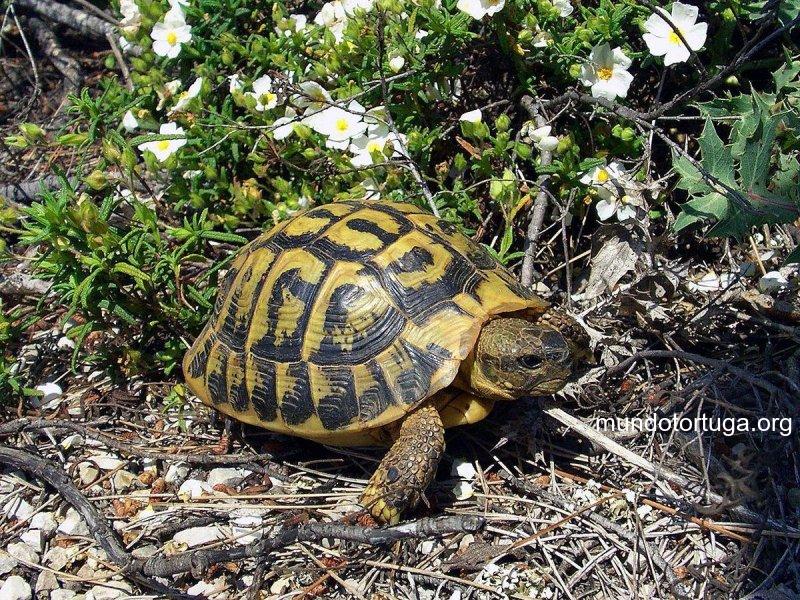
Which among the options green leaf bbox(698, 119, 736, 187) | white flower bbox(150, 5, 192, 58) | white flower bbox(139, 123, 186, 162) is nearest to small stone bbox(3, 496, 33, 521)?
white flower bbox(139, 123, 186, 162)

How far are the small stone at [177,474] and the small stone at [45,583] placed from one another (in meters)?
0.57

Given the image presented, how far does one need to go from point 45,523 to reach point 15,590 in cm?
32

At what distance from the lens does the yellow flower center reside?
11.6ft

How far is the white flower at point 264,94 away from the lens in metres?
3.93

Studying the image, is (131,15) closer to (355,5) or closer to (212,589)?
(355,5)

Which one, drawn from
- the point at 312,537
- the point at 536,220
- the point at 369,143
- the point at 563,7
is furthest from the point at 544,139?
the point at 312,537

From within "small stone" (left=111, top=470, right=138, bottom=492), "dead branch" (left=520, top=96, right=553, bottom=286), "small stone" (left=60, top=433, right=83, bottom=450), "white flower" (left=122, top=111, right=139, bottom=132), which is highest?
"white flower" (left=122, top=111, right=139, bottom=132)

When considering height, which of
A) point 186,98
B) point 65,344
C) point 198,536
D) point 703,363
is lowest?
point 198,536

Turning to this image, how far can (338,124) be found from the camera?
3750mm

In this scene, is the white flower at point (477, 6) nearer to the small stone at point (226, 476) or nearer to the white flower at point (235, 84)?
the white flower at point (235, 84)

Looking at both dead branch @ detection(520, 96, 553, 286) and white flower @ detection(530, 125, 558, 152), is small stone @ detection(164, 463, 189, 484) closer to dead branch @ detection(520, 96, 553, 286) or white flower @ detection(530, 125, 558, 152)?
dead branch @ detection(520, 96, 553, 286)

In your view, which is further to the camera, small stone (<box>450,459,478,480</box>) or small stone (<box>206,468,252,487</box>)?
small stone (<box>206,468,252,487</box>)

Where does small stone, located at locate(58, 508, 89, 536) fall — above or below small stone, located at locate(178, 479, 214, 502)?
below

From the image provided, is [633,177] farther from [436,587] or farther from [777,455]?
[436,587]
